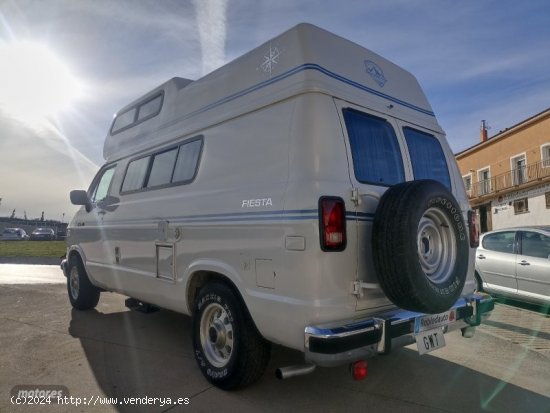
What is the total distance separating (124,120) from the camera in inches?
234

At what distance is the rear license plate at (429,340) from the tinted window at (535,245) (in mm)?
4576

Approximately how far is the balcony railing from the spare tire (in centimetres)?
2744

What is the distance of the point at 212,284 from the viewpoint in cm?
369

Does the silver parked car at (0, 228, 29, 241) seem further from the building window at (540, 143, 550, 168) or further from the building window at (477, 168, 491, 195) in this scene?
the building window at (540, 143, 550, 168)

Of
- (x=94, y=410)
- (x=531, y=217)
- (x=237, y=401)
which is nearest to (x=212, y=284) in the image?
(x=237, y=401)

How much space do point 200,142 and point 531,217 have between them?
29478mm

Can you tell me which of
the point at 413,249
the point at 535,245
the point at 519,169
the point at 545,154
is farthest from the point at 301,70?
the point at 519,169

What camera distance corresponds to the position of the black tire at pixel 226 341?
131 inches

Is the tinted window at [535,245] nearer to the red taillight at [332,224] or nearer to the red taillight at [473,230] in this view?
the red taillight at [473,230]

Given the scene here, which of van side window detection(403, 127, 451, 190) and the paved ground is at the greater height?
van side window detection(403, 127, 451, 190)

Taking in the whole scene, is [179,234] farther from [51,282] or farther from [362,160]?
[51,282]

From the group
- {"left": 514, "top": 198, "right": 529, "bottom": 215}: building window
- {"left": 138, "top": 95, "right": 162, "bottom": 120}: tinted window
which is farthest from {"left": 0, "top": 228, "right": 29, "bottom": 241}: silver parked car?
{"left": 514, "top": 198, "right": 529, "bottom": 215}: building window

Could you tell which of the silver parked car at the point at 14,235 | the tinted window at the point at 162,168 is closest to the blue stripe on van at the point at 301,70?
the tinted window at the point at 162,168

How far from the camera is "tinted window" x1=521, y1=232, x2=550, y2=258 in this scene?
272 inches
